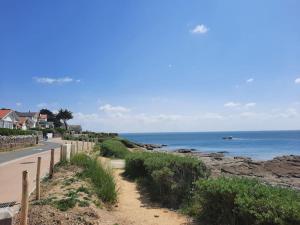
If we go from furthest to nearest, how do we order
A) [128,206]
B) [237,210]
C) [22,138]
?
[22,138]
[128,206]
[237,210]

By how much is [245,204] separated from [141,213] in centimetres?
437

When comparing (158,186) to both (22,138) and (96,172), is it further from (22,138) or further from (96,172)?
(22,138)

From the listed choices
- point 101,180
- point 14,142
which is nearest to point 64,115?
point 14,142

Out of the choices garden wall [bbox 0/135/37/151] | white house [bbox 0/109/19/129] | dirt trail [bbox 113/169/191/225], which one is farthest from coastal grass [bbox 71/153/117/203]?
white house [bbox 0/109/19/129]

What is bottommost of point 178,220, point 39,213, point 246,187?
point 178,220

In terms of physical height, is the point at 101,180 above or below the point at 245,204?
below

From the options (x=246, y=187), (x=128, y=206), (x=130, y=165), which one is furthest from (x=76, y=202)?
(x=130, y=165)

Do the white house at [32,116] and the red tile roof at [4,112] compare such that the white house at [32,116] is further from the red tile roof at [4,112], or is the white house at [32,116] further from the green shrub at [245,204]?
the green shrub at [245,204]

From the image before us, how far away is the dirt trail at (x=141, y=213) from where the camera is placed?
32.1ft

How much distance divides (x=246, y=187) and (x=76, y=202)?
440 centimetres

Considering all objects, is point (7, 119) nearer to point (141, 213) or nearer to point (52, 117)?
point (52, 117)

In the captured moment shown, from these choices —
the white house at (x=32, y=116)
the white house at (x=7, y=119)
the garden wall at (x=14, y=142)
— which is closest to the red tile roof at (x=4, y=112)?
the white house at (x=7, y=119)

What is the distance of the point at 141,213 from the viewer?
35.4ft

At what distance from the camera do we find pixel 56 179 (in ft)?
41.9
